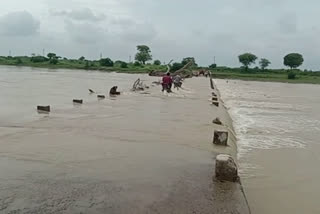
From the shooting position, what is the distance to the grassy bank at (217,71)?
95.6m

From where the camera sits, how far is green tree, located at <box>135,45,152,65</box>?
121438mm

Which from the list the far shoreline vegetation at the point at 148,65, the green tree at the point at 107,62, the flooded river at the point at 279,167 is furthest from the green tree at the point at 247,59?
the flooded river at the point at 279,167

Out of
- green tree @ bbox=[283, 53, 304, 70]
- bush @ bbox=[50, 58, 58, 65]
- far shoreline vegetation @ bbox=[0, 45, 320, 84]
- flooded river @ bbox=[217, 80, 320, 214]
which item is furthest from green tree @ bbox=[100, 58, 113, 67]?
flooded river @ bbox=[217, 80, 320, 214]

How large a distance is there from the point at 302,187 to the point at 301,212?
180cm

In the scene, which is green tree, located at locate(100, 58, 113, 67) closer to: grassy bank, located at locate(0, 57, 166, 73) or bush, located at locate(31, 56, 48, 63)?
grassy bank, located at locate(0, 57, 166, 73)

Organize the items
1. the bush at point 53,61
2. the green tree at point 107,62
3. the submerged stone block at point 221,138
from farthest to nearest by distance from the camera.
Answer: the green tree at point 107,62
the bush at point 53,61
the submerged stone block at point 221,138

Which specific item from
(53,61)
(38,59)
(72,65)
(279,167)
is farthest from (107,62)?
(279,167)

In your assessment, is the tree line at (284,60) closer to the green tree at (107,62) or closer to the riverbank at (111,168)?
the green tree at (107,62)

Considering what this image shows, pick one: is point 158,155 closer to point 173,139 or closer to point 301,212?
point 173,139

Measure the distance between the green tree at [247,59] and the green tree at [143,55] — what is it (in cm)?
2706

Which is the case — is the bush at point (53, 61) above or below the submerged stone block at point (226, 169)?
below

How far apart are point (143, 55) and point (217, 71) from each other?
2341 centimetres

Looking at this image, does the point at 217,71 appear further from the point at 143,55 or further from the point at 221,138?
the point at 221,138

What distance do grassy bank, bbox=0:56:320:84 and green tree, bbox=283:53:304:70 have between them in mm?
2495
